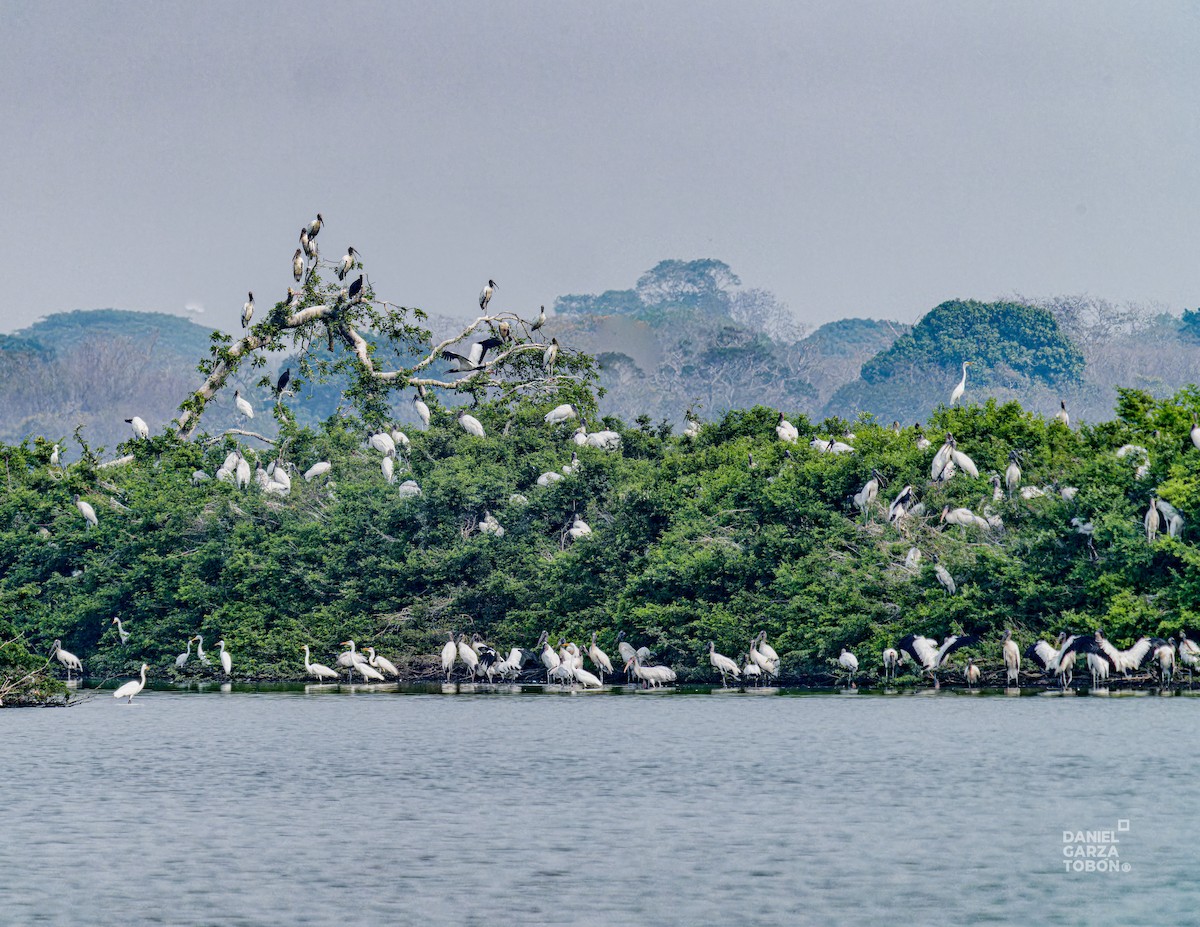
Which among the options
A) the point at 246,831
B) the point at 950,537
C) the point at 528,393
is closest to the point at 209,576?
the point at 528,393

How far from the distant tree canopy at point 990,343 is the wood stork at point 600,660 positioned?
5875 centimetres

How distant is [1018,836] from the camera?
38.2 feet

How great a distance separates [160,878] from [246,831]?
1774 millimetres

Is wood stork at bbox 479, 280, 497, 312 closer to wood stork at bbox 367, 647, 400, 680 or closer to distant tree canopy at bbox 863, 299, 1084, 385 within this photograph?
wood stork at bbox 367, 647, 400, 680

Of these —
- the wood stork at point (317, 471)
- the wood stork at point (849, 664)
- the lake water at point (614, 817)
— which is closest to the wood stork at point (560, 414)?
the wood stork at point (317, 471)

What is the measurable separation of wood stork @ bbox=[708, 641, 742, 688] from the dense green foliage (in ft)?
1.21

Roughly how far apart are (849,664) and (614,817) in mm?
10827

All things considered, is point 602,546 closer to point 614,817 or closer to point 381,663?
point 381,663

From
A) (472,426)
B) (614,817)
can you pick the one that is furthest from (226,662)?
(614,817)

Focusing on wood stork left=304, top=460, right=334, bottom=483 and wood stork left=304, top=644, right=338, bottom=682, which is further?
wood stork left=304, top=460, right=334, bottom=483

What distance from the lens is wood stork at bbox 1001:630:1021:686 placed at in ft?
72.1

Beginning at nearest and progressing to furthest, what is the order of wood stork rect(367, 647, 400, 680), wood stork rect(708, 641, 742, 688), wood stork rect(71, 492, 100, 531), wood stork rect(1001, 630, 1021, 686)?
wood stork rect(1001, 630, 1021, 686) → wood stork rect(708, 641, 742, 688) → wood stork rect(367, 647, 400, 680) → wood stork rect(71, 492, 100, 531)

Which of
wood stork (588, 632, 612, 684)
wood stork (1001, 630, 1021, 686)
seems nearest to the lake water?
wood stork (1001, 630, 1021, 686)

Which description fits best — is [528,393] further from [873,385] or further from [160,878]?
[873,385]
